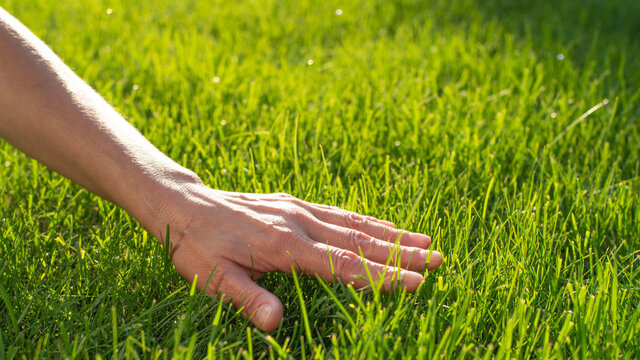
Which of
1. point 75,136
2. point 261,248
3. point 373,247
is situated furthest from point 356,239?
point 75,136

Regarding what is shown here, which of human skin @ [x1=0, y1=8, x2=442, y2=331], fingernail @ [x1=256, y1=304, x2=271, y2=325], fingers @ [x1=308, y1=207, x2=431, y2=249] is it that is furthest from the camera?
fingers @ [x1=308, y1=207, x2=431, y2=249]

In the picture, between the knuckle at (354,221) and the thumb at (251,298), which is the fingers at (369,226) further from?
the thumb at (251,298)

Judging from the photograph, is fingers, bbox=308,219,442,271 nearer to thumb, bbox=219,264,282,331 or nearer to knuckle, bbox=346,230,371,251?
knuckle, bbox=346,230,371,251

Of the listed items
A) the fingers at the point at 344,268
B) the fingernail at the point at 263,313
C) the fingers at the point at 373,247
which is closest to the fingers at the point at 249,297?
the fingernail at the point at 263,313

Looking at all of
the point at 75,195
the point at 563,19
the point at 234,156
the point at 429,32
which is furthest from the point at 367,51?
the point at 75,195

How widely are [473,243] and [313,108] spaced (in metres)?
1.17

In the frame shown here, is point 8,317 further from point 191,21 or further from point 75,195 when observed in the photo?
point 191,21

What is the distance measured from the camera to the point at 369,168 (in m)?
2.23

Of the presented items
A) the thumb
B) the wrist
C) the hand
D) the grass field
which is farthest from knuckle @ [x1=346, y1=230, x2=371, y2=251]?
the wrist

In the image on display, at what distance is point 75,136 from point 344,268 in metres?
0.83

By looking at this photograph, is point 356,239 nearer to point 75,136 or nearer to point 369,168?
point 369,168

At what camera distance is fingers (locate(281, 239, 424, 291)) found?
1.45 m

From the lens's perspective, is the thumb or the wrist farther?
the wrist

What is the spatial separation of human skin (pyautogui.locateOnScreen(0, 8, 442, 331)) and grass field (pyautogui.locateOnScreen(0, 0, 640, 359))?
8 cm
